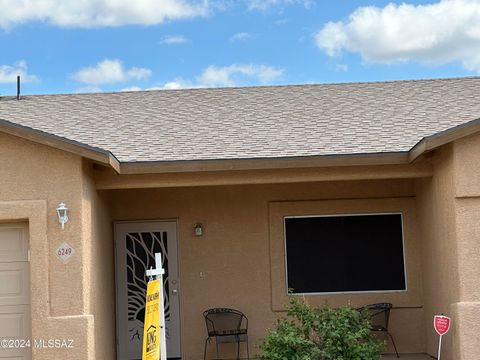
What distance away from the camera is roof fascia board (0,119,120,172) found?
959 cm

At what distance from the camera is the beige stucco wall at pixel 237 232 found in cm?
1247

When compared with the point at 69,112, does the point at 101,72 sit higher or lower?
higher

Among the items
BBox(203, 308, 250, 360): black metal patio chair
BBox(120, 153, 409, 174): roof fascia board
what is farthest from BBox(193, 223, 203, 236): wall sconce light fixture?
BBox(120, 153, 409, 174): roof fascia board

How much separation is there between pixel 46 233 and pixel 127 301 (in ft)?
10.4

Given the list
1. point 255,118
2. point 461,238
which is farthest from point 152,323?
point 255,118

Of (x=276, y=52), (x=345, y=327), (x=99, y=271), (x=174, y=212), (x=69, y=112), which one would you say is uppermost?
A: (x=276, y=52)

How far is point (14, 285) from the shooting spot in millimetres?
10109

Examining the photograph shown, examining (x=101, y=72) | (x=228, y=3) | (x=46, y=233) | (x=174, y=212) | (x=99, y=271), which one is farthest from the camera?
(x=101, y=72)

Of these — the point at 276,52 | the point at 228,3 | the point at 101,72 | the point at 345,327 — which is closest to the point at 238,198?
the point at 345,327

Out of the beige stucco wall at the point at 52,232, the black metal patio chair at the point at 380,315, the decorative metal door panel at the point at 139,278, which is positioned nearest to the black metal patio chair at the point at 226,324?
the decorative metal door panel at the point at 139,278

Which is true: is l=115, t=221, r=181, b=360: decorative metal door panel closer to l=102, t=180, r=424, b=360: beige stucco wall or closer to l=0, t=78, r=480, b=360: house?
l=0, t=78, r=480, b=360: house

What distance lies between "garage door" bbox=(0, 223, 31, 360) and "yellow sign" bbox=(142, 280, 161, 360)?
2064 mm

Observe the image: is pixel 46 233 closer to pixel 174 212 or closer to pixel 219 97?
pixel 174 212

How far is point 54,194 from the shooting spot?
988 centimetres
